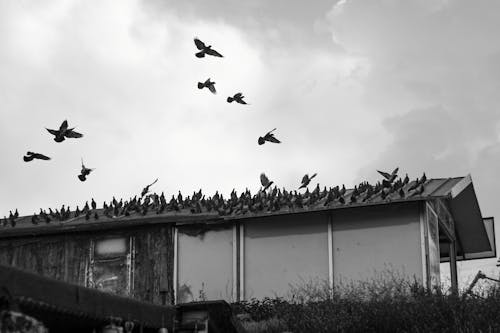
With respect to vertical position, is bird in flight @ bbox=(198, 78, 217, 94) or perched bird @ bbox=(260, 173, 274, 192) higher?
bird in flight @ bbox=(198, 78, 217, 94)

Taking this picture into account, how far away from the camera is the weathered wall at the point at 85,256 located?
68.8 ft

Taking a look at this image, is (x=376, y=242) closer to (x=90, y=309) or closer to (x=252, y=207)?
(x=252, y=207)

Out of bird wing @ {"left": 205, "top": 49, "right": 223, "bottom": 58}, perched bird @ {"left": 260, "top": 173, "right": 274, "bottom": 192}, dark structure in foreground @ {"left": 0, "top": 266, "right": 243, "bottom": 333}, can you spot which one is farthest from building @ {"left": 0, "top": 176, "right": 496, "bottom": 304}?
dark structure in foreground @ {"left": 0, "top": 266, "right": 243, "bottom": 333}

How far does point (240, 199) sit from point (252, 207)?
94 centimetres

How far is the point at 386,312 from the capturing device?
16922mm

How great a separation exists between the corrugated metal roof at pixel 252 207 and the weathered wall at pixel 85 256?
0.88 feet

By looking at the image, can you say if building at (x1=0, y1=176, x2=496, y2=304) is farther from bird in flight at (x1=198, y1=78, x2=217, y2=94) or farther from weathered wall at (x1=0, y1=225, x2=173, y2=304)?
bird in flight at (x1=198, y1=78, x2=217, y2=94)

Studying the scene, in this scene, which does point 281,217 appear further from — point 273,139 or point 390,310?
point 390,310

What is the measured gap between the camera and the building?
19922mm

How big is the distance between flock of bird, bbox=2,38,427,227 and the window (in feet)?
3.70

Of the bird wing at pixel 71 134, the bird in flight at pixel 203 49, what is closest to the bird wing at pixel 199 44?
the bird in flight at pixel 203 49

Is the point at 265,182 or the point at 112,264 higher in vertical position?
the point at 265,182

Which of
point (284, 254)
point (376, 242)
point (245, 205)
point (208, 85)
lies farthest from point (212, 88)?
point (376, 242)

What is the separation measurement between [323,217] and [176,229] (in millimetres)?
3286
